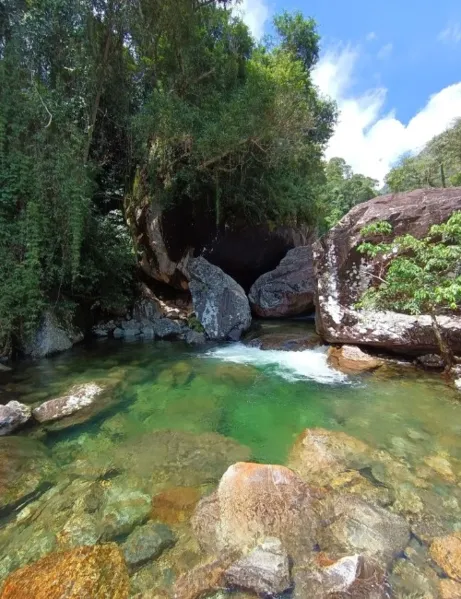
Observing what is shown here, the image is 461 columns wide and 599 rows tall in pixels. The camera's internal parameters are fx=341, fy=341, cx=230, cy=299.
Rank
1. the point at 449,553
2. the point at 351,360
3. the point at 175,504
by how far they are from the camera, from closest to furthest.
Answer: the point at 449,553 → the point at 175,504 → the point at 351,360

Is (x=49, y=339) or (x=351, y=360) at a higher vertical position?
(x=49, y=339)

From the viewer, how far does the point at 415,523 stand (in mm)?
3037

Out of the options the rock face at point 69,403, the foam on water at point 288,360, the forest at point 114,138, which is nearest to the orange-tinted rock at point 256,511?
the rock face at point 69,403

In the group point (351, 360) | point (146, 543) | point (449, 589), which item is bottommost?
point (449, 589)

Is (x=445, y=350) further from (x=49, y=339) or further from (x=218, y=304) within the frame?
(x=49, y=339)

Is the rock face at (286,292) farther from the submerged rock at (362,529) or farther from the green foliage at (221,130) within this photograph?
the submerged rock at (362,529)

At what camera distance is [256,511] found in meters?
2.99

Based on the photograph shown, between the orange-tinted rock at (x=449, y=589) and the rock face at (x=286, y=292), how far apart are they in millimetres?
10143

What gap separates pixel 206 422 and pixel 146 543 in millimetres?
2268

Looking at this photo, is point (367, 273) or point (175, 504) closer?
point (175, 504)

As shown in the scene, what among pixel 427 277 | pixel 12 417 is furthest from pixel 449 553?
pixel 12 417

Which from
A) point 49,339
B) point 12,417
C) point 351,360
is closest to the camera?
point 12,417

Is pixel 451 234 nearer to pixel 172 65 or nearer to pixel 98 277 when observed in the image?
pixel 98 277

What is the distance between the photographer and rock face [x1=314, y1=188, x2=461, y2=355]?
23.0 ft
